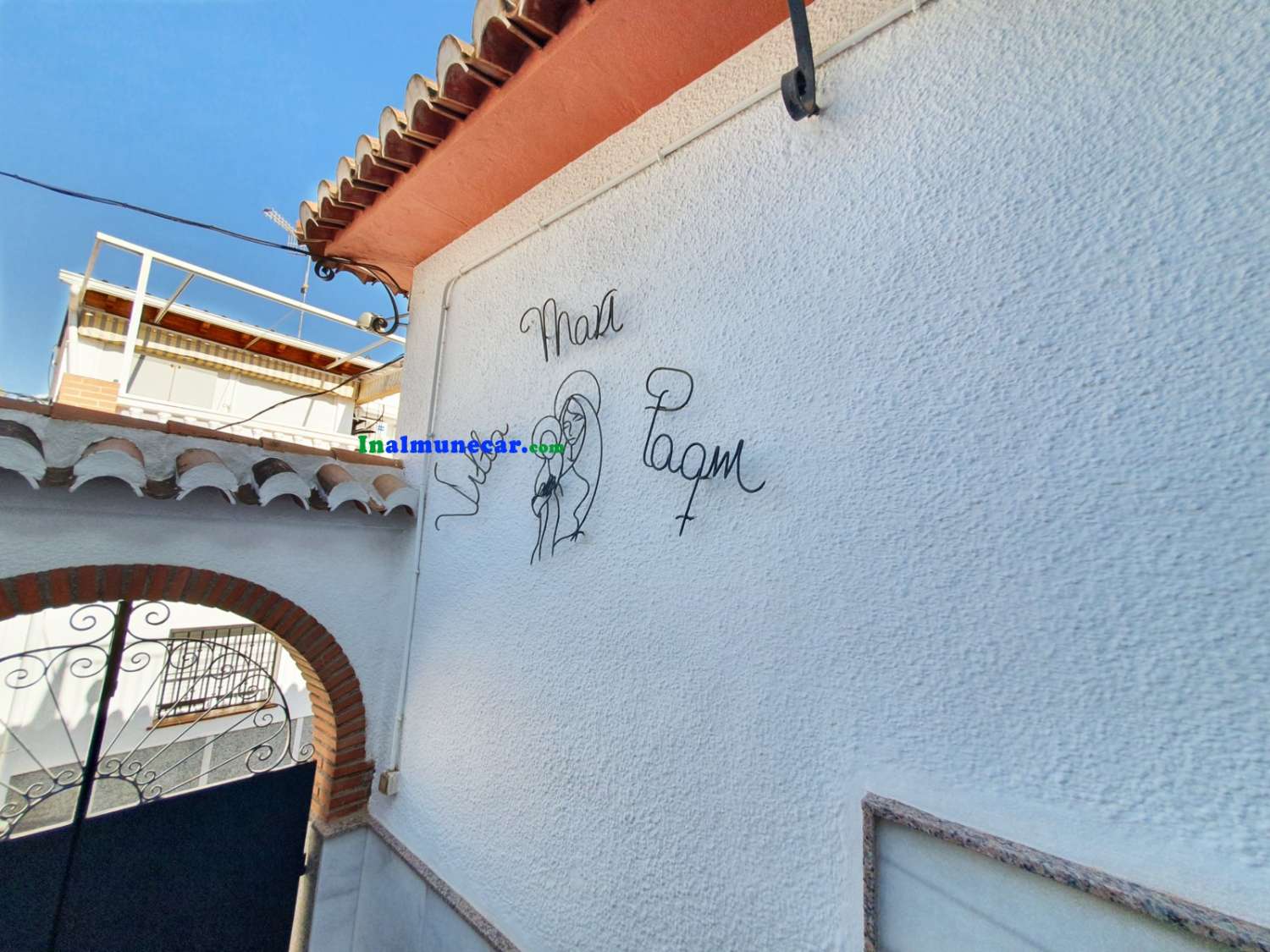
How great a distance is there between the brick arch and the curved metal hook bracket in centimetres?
487

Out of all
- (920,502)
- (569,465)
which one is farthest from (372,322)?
(920,502)

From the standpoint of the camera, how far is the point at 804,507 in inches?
91.9

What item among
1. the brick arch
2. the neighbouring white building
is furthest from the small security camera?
the brick arch

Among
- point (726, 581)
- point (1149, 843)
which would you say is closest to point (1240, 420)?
point (1149, 843)

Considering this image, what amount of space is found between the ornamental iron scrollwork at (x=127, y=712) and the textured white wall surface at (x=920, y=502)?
3050 mm

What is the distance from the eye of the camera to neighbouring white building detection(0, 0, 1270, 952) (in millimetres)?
1555

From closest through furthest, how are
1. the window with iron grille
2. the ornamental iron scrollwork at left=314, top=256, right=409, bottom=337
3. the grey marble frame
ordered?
the grey marble frame → the ornamental iron scrollwork at left=314, top=256, right=409, bottom=337 → the window with iron grille

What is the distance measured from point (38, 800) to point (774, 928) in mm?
5051

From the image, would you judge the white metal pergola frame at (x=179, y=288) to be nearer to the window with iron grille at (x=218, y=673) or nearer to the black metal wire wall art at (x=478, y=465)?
the black metal wire wall art at (x=478, y=465)

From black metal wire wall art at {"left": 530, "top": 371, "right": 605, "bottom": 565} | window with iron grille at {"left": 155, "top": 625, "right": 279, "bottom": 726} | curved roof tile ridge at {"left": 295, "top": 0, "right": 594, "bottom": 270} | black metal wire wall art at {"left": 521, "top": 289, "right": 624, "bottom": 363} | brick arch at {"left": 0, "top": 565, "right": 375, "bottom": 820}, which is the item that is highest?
curved roof tile ridge at {"left": 295, "top": 0, "right": 594, "bottom": 270}

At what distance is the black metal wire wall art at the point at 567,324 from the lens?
11.4ft

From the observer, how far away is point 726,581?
101 inches

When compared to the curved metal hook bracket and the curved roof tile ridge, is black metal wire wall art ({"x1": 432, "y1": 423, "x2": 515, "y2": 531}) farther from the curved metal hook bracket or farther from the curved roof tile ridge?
the curved metal hook bracket

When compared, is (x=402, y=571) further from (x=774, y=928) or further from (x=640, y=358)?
(x=774, y=928)
